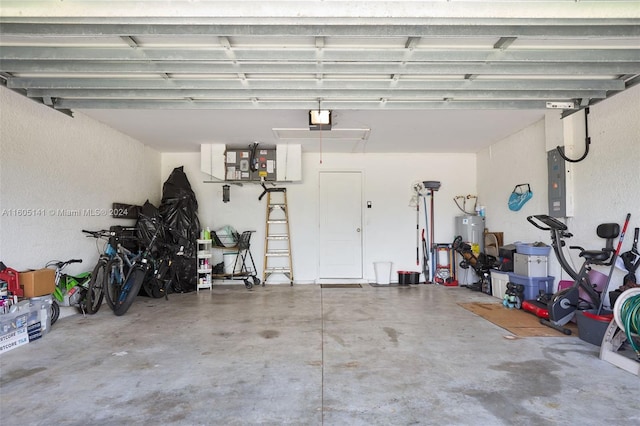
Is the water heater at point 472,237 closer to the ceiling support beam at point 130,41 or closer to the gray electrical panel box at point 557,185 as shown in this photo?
the gray electrical panel box at point 557,185

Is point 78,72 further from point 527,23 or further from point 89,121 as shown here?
point 527,23

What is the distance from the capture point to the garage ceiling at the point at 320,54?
1.97 m

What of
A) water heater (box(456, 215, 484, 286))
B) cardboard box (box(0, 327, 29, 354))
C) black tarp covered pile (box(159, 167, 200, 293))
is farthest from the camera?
water heater (box(456, 215, 484, 286))

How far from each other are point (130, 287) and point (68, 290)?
0.65 m

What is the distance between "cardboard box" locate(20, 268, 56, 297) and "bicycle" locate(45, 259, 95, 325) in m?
0.30

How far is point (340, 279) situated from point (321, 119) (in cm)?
355

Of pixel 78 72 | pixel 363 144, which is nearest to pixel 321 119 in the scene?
pixel 363 144

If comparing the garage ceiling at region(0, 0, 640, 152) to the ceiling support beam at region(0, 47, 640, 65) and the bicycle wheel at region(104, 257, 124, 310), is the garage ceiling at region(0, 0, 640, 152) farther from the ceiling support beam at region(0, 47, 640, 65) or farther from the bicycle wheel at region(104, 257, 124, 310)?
the bicycle wheel at region(104, 257, 124, 310)

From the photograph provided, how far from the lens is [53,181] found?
4109 mm

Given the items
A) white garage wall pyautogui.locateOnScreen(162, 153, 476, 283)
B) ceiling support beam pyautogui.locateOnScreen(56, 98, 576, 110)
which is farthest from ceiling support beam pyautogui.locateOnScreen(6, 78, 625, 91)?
white garage wall pyautogui.locateOnScreen(162, 153, 476, 283)

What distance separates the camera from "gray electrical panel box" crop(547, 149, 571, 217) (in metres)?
4.24

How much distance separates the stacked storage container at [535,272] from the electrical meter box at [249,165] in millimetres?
4063

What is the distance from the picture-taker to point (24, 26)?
2.24 m

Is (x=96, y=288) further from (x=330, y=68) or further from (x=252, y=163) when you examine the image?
(x=330, y=68)
